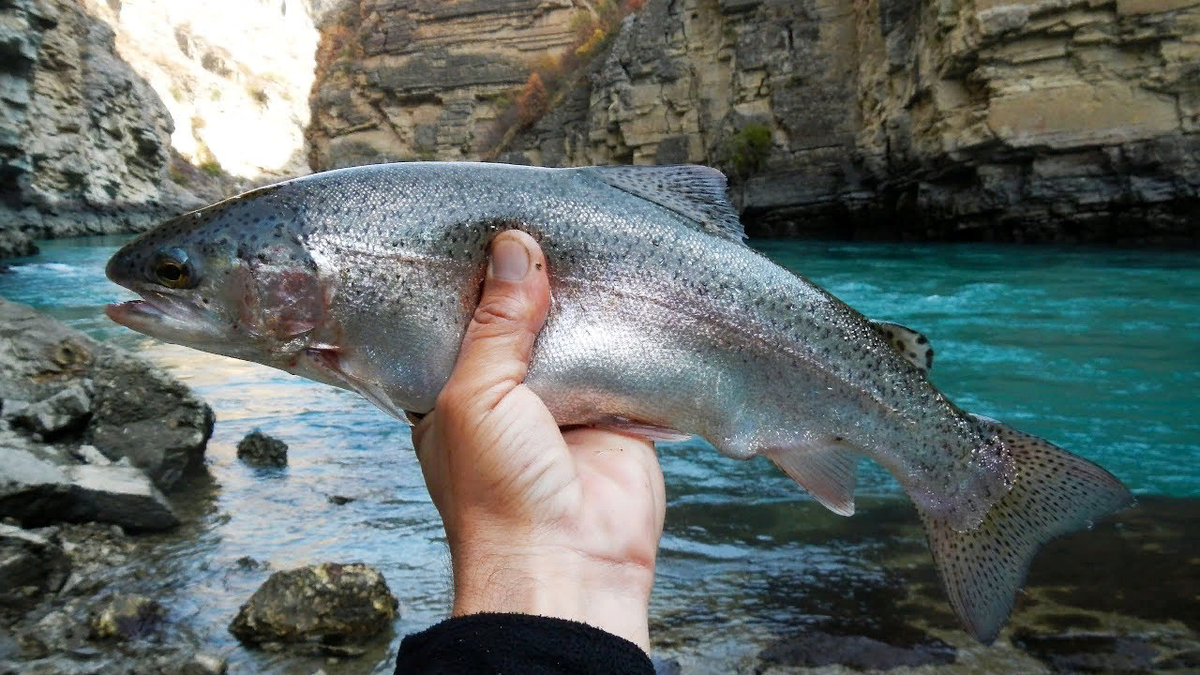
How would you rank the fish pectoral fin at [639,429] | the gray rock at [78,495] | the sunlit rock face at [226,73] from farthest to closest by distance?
1. the sunlit rock face at [226,73]
2. the gray rock at [78,495]
3. the fish pectoral fin at [639,429]

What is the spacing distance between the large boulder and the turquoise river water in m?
0.34

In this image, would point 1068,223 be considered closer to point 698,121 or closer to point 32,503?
point 698,121

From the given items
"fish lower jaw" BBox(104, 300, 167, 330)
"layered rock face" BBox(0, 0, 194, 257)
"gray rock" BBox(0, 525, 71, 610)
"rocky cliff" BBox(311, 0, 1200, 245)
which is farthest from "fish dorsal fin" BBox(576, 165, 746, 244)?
"layered rock face" BBox(0, 0, 194, 257)

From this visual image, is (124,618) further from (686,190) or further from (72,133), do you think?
(72,133)

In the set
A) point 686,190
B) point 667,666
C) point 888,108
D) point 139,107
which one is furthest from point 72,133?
point 686,190

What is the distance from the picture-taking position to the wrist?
63.9 inches

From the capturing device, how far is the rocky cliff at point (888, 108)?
18.1 metres

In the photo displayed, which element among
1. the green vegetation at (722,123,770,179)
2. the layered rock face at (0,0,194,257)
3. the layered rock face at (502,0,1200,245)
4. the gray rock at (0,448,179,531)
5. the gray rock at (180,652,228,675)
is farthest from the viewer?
Result: the green vegetation at (722,123,770,179)

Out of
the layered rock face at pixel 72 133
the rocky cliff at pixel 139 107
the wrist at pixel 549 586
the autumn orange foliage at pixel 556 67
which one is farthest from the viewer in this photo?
the autumn orange foliage at pixel 556 67

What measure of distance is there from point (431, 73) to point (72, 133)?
21.6m

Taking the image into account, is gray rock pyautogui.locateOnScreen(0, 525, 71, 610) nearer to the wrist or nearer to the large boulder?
the large boulder

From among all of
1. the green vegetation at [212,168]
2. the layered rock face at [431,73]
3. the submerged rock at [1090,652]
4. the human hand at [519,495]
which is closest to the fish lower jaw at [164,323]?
the human hand at [519,495]

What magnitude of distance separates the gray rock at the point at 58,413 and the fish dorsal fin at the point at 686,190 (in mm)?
4571

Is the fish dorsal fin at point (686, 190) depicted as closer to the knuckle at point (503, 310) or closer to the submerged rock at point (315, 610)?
the knuckle at point (503, 310)
